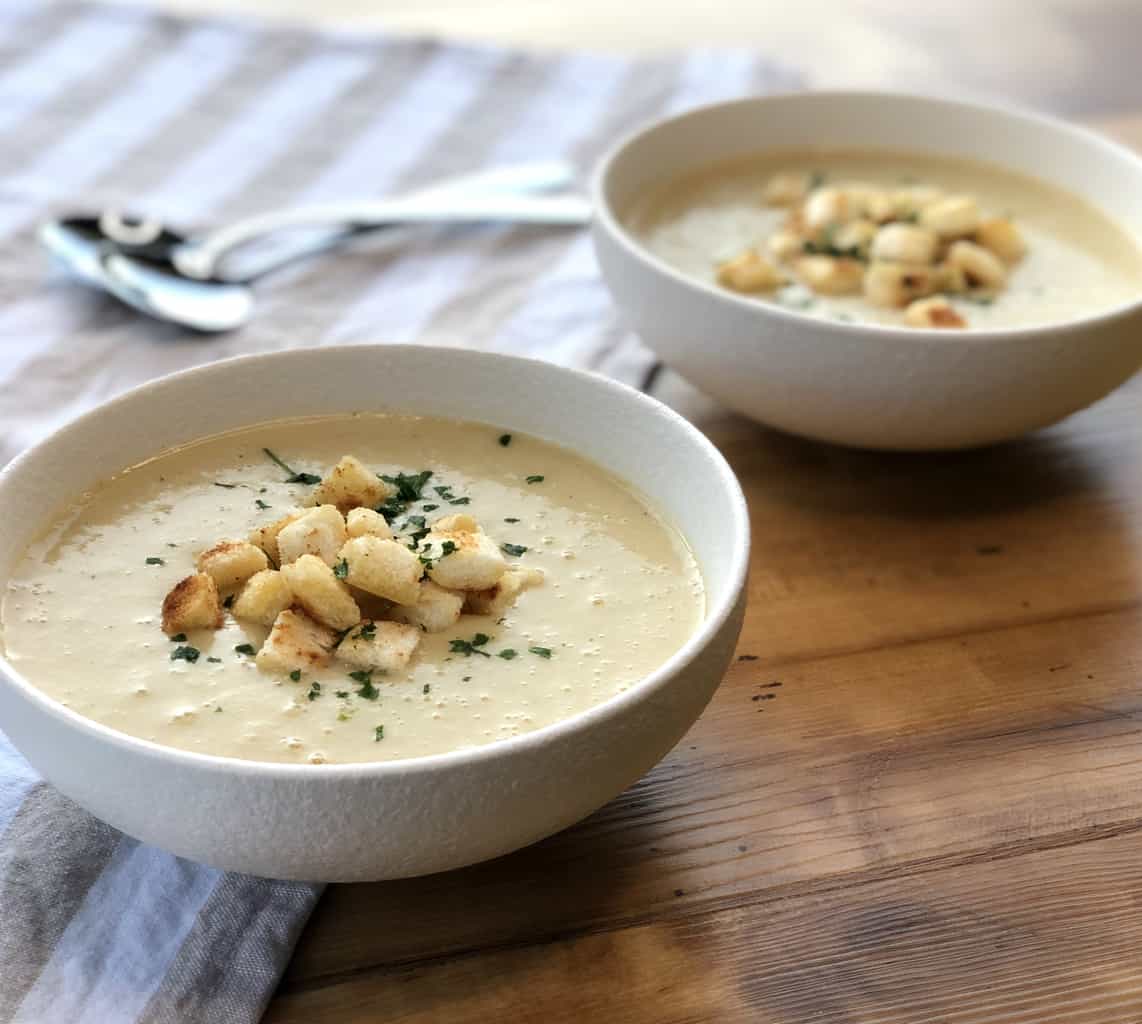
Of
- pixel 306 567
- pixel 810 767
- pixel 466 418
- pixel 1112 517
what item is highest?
pixel 306 567

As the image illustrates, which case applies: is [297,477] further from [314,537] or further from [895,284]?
[895,284]

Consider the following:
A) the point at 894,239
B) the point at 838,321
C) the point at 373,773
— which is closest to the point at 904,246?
the point at 894,239

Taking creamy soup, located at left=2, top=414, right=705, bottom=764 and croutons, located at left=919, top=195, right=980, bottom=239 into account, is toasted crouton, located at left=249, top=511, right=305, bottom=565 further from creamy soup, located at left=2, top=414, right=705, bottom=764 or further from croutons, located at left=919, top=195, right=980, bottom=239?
croutons, located at left=919, top=195, right=980, bottom=239

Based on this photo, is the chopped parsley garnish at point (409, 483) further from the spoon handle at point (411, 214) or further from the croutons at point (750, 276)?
the spoon handle at point (411, 214)

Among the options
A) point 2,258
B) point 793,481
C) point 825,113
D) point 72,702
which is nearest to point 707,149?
point 825,113

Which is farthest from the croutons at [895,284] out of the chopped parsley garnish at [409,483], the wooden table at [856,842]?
the chopped parsley garnish at [409,483]

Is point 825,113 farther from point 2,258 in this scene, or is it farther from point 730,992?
point 730,992
